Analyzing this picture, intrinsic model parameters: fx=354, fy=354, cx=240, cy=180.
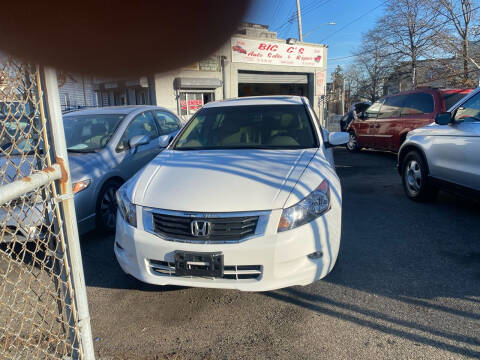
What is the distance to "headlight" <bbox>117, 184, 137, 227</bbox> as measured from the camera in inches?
107

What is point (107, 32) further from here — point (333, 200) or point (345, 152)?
point (345, 152)

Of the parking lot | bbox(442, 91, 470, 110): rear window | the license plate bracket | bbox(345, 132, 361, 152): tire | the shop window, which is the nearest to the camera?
the parking lot

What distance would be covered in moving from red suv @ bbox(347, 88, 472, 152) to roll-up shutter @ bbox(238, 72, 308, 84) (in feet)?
32.3

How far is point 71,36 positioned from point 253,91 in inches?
812

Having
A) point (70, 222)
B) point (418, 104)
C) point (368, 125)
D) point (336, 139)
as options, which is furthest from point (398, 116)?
point (70, 222)

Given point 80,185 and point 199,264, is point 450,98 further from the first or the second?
point 80,185

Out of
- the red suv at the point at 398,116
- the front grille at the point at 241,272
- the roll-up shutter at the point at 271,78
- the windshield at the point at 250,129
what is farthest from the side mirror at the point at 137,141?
the roll-up shutter at the point at 271,78

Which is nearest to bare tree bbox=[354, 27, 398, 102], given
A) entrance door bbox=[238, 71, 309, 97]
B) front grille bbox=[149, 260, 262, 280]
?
entrance door bbox=[238, 71, 309, 97]

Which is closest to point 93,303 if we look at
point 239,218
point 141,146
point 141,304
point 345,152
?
point 141,304

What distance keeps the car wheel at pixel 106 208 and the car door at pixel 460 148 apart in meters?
4.10

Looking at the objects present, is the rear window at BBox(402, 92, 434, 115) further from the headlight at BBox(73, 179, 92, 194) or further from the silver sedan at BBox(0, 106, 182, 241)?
the headlight at BBox(73, 179, 92, 194)

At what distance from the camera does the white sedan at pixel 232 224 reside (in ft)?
8.00

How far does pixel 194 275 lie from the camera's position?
2.47m

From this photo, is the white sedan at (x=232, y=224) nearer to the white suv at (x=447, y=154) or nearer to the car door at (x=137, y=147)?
the car door at (x=137, y=147)
